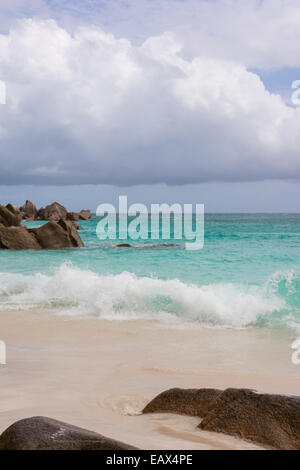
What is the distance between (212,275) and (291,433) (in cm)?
Result: 1153

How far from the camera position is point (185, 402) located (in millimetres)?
3654

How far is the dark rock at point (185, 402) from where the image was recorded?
3541 mm

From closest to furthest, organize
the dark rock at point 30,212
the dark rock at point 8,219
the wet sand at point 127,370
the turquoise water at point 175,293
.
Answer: the wet sand at point 127,370
the turquoise water at point 175,293
the dark rock at point 8,219
the dark rock at point 30,212

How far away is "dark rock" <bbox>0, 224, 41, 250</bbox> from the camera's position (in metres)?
25.2

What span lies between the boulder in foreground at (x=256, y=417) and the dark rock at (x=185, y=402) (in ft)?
0.21

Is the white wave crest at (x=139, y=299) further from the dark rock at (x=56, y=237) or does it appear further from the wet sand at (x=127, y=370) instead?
the dark rock at (x=56, y=237)

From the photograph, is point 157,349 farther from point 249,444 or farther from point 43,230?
point 43,230

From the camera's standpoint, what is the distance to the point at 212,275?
14383 mm

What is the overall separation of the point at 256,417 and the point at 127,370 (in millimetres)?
2805

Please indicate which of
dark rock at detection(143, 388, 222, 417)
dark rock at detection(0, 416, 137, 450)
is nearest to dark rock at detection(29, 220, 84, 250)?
dark rock at detection(143, 388, 222, 417)

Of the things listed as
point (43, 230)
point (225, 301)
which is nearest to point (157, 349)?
point (225, 301)

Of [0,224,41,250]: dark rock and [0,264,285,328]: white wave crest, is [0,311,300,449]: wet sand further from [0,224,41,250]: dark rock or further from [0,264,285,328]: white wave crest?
[0,224,41,250]: dark rock

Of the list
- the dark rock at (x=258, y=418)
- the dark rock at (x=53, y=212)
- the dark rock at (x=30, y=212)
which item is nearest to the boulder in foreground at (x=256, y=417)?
the dark rock at (x=258, y=418)

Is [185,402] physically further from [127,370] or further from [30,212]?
[30,212]
